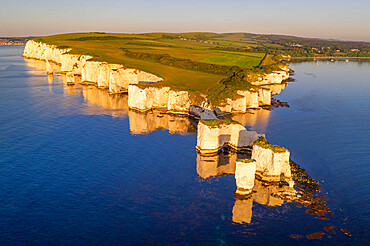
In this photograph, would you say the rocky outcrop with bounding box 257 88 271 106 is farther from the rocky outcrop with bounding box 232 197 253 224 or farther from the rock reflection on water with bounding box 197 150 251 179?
the rocky outcrop with bounding box 232 197 253 224

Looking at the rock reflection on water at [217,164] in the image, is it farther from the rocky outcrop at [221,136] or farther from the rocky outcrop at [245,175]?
the rocky outcrop at [245,175]

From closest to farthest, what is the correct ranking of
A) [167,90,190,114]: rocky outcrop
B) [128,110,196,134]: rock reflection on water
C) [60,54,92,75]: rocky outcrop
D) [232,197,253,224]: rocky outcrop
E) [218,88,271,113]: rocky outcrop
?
[232,197,253,224]: rocky outcrop < [128,110,196,134]: rock reflection on water < [167,90,190,114]: rocky outcrop < [218,88,271,113]: rocky outcrop < [60,54,92,75]: rocky outcrop

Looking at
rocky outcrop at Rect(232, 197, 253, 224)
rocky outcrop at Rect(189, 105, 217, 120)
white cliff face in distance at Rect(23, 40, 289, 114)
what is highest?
white cliff face in distance at Rect(23, 40, 289, 114)

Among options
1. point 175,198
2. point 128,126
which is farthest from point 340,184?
point 128,126

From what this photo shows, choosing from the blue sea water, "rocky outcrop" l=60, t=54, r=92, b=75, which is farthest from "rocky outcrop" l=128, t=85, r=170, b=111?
"rocky outcrop" l=60, t=54, r=92, b=75

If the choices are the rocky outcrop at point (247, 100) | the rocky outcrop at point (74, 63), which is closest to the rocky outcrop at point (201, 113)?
the rocky outcrop at point (247, 100)
